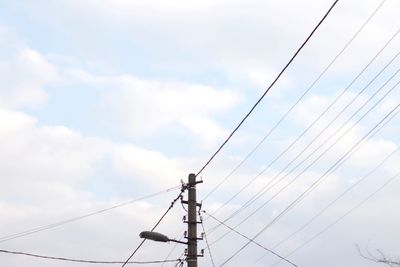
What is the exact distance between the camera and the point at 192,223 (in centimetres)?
1916

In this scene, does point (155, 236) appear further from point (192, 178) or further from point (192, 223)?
point (192, 178)

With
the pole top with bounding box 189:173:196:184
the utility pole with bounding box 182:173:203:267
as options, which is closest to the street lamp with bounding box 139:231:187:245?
the utility pole with bounding box 182:173:203:267

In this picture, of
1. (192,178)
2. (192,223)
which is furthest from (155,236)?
(192,178)

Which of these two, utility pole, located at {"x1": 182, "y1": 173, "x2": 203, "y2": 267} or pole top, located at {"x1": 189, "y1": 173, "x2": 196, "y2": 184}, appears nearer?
utility pole, located at {"x1": 182, "y1": 173, "x2": 203, "y2": 267}

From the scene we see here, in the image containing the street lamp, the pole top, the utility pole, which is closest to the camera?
the utility pole

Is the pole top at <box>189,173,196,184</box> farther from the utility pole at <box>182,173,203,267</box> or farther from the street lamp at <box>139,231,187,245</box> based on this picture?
the street lamp at <box>139,231,187,245</box>

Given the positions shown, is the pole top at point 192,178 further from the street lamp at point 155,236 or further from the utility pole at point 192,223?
the street lamp at point 155,236

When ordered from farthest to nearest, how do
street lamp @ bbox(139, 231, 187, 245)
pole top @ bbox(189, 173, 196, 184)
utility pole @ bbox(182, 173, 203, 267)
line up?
pole top @ bbox(189, 173, 196, 184), street lamp @ bbox(139, 231, 187, 245), utility pole @ bbox(182, 173, 203, 267)

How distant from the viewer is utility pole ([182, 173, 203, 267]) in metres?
18.6

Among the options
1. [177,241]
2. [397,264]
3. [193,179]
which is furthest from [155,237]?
[397,264]

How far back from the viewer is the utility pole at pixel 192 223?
1856 cm

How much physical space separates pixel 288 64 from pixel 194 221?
847cm

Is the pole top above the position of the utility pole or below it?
above

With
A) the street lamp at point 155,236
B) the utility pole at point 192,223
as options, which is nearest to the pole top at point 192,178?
the utility pole at point 192,223
